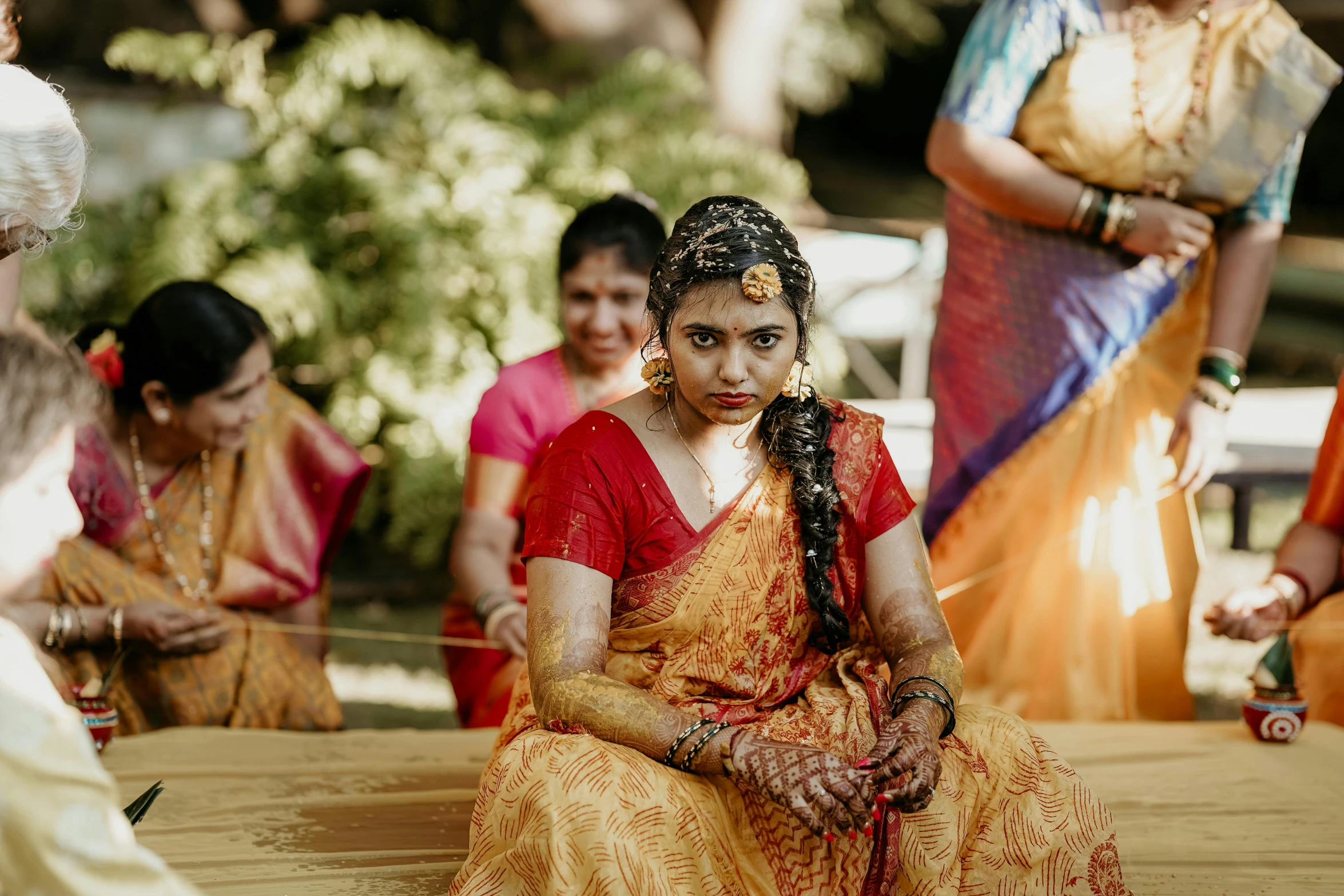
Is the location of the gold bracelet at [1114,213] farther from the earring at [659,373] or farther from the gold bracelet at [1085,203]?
the earring at [659,373]

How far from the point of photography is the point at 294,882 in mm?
2631

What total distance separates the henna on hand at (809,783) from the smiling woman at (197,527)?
1.88 meters

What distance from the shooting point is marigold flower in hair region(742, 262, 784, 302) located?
94.7 inches

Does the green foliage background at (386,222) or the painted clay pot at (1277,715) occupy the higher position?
the green foliage background at (386,222)

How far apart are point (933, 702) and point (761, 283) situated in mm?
798

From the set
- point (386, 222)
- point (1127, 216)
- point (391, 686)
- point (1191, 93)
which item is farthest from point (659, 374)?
point (386, 222)

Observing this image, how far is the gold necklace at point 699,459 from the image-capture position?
2.58 metres

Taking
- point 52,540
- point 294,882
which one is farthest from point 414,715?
point 52,540

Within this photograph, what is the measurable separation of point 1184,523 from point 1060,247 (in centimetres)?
87

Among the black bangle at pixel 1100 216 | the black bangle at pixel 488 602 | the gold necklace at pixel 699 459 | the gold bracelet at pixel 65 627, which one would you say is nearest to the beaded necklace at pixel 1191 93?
the black bangle at pixel 1100 216

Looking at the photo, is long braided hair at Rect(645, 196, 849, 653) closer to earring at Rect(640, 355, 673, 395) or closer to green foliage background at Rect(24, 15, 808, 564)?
earring at Rect(640, 355, 673, 395)

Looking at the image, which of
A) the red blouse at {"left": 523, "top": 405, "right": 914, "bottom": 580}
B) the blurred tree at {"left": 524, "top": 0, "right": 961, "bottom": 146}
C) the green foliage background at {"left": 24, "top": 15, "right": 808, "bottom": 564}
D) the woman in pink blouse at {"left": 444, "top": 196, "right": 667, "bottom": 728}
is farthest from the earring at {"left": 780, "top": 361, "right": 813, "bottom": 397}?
the blurred tree at {"left": 524, "top": 0, "right": 961, "bottom": 146}

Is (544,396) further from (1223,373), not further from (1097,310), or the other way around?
(1223,373)

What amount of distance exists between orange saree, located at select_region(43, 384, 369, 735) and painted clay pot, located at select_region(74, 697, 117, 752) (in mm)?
274
